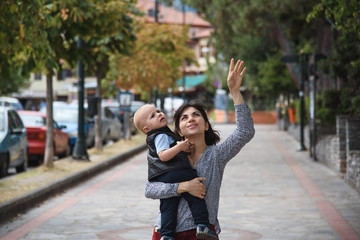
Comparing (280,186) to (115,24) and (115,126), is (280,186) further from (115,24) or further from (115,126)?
(115,126)

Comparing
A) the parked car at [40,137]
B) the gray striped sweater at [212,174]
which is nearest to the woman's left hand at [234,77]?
the gray striped sweater at [212,174]

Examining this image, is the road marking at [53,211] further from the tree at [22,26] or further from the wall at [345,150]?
the wall at [345,150]

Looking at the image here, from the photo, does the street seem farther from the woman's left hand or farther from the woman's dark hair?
the woman's left hand

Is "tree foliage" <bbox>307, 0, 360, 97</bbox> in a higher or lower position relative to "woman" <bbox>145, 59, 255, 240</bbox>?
higher

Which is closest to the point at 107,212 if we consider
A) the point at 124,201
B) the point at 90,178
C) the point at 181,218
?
the point at 124,201

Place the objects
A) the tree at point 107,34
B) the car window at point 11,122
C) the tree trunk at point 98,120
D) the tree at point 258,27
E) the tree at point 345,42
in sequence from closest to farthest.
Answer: the tree at point 345,42 → the car window at point 11,122 → the tree at point 107,34 → the tree trunk at point 98,120 → the tree at point 258,27

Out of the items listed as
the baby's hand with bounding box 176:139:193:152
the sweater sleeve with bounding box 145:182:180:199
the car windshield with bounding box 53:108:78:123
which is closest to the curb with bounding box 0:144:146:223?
the car windshield with bounding box 53:108:78:123

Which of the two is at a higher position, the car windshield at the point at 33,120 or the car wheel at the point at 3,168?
the car windshield at the point at 33,120

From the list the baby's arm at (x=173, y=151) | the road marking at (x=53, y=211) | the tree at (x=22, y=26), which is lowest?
the road marking at (x=53, y=211)

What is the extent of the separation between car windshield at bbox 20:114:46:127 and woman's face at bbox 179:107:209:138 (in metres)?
16.3

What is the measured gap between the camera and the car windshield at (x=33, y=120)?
20.7 metres

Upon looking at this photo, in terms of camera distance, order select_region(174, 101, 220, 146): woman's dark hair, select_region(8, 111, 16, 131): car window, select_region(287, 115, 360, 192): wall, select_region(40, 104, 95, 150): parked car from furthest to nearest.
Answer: select_region(40, 104, 95, 150): parked car → select_region(8, 111, 16, 131): car window → select_region(287, 115, 360, 192): wall → select_region(174, 101, 220, 146): woman's dark hair

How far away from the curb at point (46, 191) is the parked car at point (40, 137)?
150 cm

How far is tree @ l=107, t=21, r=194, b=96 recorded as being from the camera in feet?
98.8
